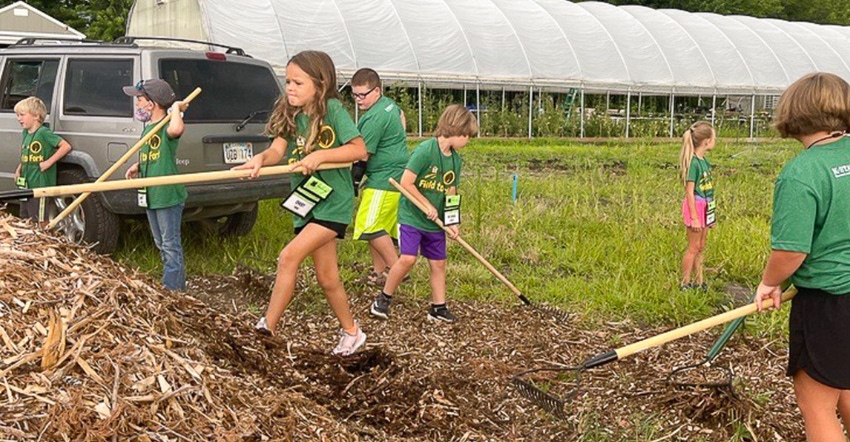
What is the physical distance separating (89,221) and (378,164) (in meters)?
2.46

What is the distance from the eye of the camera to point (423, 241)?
5602 mm

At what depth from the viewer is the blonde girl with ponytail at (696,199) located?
19.7 feet

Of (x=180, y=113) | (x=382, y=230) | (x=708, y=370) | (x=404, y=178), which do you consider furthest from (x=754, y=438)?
(x=180, y=113)

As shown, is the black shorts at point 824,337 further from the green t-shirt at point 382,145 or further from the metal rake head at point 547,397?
the green t-shirt at point 382,145

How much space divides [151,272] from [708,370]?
14.6ft

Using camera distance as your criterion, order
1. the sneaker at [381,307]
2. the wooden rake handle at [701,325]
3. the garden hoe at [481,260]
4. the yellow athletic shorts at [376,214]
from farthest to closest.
→ 1. the yellow athletic shorts at [376,214]
2. the sneaker at [381,307]
3. the garden hoe at [481,260]
4. the wooden rake handle at [701,325]

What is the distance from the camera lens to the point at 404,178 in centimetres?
536

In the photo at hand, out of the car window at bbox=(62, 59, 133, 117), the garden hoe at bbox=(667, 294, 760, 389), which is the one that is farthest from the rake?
the car window at bbox=(62, 59, 133, 117)

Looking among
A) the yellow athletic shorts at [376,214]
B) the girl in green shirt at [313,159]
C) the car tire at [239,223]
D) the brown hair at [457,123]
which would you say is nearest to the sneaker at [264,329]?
the girl in green shirt at [313,159]

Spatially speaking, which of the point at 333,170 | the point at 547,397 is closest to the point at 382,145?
the point at 333,170

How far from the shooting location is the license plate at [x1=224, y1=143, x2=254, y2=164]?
6.64m

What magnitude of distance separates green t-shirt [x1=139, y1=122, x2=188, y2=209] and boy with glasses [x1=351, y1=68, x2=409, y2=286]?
4.64ft

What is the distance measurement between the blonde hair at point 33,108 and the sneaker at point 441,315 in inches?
141

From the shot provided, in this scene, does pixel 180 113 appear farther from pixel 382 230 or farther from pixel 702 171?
pixel 702 171
